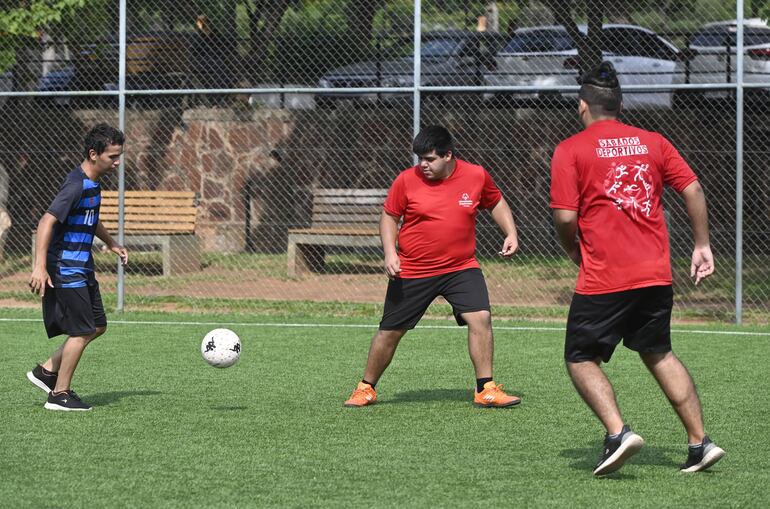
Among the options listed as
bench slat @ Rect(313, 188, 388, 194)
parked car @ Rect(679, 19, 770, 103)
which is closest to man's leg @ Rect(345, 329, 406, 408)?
bench slat @ Rect(313, 188, 388, 194)

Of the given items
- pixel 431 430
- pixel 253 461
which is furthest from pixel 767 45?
pixel 253 461

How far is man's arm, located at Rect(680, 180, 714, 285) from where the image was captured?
5.67 meters

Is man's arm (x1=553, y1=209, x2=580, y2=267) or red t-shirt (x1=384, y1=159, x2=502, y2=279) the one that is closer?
man's arm (x1=553, y1=209, x2=580, y2=267)

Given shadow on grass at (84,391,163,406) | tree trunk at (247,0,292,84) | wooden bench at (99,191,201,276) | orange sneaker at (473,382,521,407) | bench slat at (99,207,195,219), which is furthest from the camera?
tree trunk at (247,0,292,84)

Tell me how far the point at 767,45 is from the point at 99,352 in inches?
480

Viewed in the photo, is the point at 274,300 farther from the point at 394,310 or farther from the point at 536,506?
the point at 536,506

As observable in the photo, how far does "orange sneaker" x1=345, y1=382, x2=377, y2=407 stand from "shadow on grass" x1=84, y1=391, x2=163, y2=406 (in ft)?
4.57

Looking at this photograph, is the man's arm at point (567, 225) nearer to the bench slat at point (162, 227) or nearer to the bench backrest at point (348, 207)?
the bench backrest at point (348, 207)

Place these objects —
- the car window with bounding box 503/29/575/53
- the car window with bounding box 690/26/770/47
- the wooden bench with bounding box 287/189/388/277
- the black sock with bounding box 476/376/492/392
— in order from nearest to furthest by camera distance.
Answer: the black sock with bounding box 476/376/492/392 → the wooden bench with bounding box 287/189/388/277 → the car window with bounding box 690/26/770/47 → the car window with bounding box 503/29/575/53

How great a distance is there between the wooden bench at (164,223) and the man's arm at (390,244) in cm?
901

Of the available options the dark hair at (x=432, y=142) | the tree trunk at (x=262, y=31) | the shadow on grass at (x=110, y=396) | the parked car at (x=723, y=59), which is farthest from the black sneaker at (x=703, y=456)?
the tree trunk at (x=262, y=31)

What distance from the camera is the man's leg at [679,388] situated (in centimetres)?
576

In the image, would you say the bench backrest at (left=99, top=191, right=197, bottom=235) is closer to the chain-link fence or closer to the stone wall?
the chain-link fence

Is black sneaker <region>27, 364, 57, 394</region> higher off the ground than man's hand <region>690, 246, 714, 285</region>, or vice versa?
man's hand <region>690, 246, 714, 285</region>
